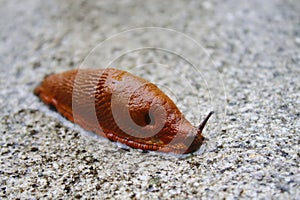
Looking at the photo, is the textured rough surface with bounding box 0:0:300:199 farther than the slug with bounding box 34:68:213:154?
No

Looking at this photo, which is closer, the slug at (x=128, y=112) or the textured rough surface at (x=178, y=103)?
the textured rough surface at (x=178, y=103)

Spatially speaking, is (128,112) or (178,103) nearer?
(128,112)

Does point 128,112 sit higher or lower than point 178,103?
lower
